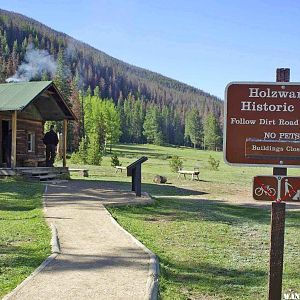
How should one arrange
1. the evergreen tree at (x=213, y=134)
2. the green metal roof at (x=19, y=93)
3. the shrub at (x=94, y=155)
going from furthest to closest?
the evergreen tree at (x=213, y=134), the shrub at (x=94, y=155), the green metal roof at (x=19, y=93)

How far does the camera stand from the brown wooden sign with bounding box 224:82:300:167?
15.6 feet

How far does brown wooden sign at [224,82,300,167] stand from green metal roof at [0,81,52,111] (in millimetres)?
16709

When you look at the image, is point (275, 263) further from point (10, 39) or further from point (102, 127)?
point (10, 39)

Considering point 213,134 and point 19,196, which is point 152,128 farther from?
point 19,196

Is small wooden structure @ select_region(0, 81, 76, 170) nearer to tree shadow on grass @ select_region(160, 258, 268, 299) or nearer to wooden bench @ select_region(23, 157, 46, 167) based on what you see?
wooden bench @ select_region(23, 157, 46, 167)

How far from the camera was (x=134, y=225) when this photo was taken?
1096 centimetres

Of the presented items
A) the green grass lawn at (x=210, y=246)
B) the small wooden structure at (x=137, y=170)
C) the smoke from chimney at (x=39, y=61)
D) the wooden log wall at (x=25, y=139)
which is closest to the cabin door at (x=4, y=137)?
the wooden log wall at (x=25, y=139)

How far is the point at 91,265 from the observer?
22.3ft

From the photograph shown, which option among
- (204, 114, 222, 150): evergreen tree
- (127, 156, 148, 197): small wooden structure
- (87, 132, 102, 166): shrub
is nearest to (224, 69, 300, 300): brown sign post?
(127, 156, 148, 197): small wooden structure

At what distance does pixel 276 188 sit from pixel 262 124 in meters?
0.64

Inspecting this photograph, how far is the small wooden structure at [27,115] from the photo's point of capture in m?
21.3

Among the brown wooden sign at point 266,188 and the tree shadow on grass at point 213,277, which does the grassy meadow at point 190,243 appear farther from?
the brown wooden sign at point 266,188

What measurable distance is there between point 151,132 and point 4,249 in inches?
5120

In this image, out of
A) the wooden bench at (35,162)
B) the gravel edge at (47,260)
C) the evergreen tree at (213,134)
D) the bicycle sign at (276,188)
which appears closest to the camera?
the bicycle sign at (276,188)
